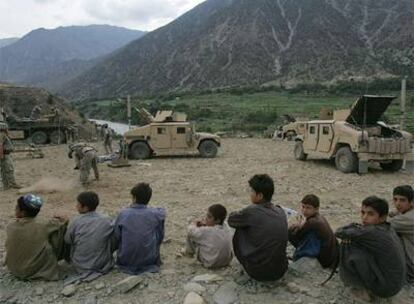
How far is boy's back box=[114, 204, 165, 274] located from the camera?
5344 mm

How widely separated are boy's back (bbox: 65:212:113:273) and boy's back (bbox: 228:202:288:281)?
4.64 feet

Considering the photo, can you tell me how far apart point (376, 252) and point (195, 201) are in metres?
5.64

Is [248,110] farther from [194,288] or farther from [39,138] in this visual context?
[194,288]

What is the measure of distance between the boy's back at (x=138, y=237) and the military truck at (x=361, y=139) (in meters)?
8.56

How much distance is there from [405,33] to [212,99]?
4228cm

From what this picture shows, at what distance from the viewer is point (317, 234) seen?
5289 millimetres

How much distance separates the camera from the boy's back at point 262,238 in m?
4.84

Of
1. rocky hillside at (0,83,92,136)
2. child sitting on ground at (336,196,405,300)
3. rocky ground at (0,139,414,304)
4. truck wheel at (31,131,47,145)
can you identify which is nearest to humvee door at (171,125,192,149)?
rocky ground at (0,139,414,304)

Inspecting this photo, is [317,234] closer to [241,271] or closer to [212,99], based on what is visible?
[241,271]

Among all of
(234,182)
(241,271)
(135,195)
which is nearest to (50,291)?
(135,195)

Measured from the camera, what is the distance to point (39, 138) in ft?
80.7

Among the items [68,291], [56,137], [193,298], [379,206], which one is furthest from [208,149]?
[379,206]

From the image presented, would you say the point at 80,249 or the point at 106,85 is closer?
the point at 80,249

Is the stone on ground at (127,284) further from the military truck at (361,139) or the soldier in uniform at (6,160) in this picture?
the military truck at (361,139)
